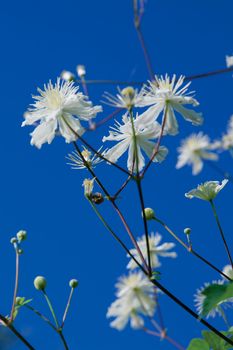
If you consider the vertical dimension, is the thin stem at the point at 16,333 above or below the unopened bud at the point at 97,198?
below

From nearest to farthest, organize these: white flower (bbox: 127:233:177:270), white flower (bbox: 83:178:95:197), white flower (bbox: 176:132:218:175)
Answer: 1. white flower (bbox: 176:132:218:175)
2. white flower (bbox: 127:233:177:270)
3. white flower (bbox: 83:178:95:197)

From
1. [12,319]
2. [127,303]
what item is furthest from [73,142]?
[127,303]

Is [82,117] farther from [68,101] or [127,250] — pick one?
[127,250]

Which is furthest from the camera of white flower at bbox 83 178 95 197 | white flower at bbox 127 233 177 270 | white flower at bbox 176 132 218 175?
white flower at bbox 83 178 95 197

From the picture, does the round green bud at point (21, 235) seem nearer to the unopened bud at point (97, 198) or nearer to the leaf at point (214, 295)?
the unopened bud at point (97, 198)

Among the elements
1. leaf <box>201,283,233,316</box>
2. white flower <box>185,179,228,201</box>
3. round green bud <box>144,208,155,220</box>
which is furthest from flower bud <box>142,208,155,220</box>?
leaf <box>201,283,233,316</box>

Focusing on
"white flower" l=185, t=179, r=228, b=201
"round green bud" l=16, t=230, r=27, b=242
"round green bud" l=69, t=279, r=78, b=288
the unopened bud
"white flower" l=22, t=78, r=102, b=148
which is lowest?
"round green bud" l=69, t=279, r=78, b=288

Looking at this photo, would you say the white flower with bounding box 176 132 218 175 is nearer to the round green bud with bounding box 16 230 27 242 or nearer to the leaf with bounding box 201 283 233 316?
the leaf with bounding box 201 283 233 316

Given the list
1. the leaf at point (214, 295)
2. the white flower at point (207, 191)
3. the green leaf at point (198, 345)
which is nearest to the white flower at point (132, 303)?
the leaf at point (214, 295)
